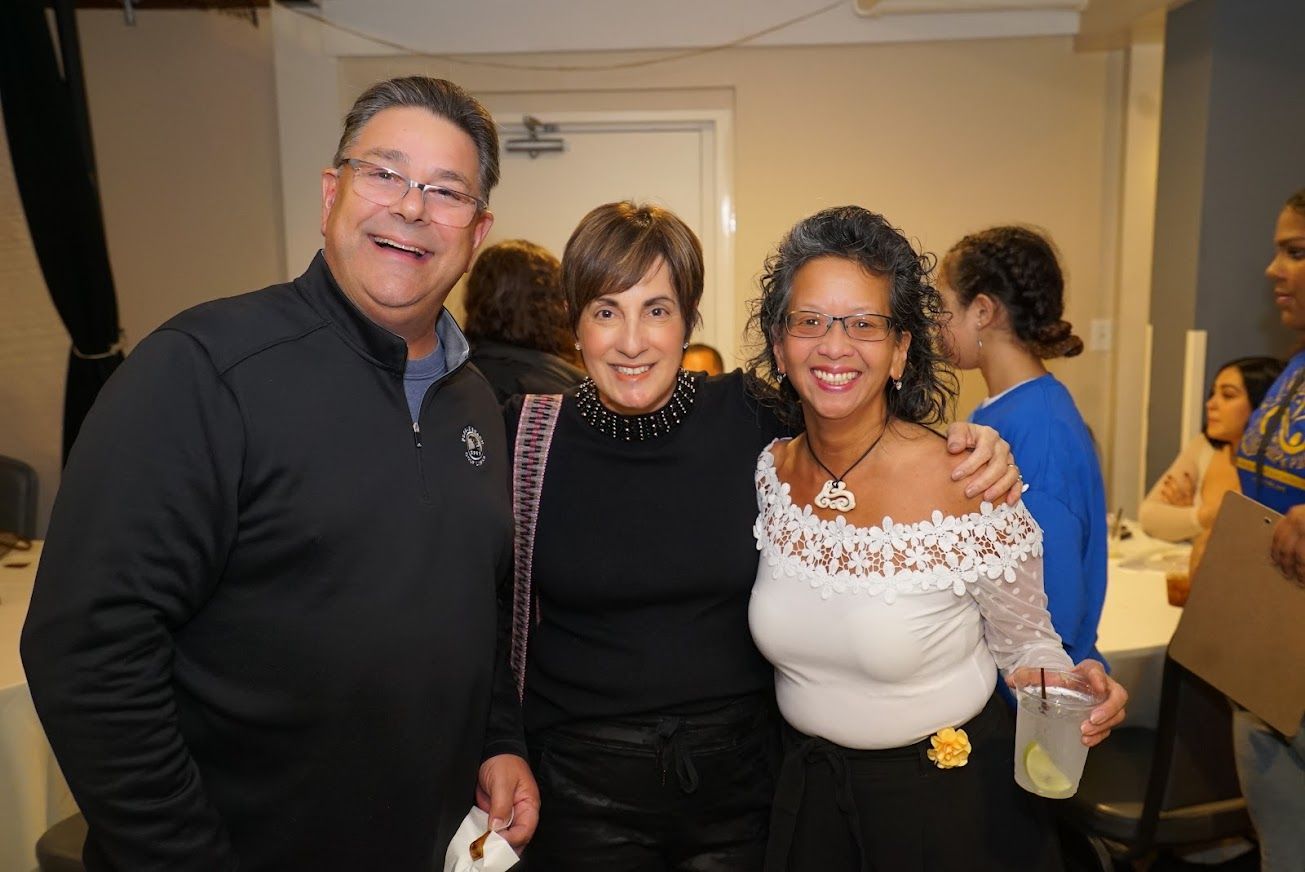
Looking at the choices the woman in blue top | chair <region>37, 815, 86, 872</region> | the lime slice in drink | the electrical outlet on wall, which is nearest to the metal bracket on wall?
the electrical outlet on wall

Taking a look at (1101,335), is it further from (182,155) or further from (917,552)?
(182,155)

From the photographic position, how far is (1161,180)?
13.3ft

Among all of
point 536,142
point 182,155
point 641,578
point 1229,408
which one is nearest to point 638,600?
point 641,578

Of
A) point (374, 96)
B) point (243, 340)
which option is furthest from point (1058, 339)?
point (243, 340)

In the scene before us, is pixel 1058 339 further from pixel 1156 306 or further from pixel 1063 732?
pixel 1156 306

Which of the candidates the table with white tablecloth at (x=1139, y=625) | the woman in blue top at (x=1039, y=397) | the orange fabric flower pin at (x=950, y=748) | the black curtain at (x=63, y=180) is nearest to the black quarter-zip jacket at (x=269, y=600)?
the orange fabric flower pin at (x=950, y=748)

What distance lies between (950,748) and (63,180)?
12.3 feet

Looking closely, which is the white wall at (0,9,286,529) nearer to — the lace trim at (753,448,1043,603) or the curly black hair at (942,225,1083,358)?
the curly black hair at (942,225,1083,358)

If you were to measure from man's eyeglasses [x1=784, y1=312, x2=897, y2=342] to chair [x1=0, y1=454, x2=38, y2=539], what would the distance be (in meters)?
3.31

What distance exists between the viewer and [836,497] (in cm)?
153

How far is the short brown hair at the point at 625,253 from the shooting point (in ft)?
5.36

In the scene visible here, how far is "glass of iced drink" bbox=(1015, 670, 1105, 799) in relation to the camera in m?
1.35

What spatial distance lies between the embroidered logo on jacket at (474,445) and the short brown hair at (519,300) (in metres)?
1.64

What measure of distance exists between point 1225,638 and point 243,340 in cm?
191
